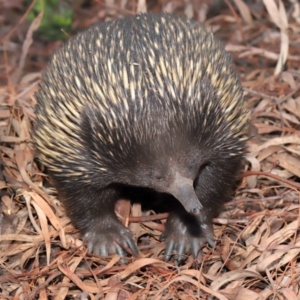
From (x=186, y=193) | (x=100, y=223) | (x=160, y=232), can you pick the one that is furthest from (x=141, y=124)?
(x=160, y=232)

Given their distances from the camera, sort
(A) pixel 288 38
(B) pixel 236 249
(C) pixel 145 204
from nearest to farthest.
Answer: (B) pixel 236 249
(C) pixel 145 204
(A) pixel 288 38

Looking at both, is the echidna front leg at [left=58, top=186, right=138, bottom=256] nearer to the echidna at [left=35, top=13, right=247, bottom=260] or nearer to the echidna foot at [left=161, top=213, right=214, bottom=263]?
the echidna at [left=35, top=13, right=247, bottom=260]

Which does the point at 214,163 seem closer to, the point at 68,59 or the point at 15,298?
the point at 68,59

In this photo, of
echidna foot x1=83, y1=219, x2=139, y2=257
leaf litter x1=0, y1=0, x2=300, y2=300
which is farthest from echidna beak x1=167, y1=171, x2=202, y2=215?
echidna foot x1=83, y1=219, x2=139, y2=257

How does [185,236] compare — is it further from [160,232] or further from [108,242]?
[108,242]

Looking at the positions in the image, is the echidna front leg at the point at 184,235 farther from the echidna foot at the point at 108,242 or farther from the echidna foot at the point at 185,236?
the echidna foot at the point at 108,242

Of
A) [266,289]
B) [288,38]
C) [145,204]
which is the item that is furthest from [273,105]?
[266,289]
